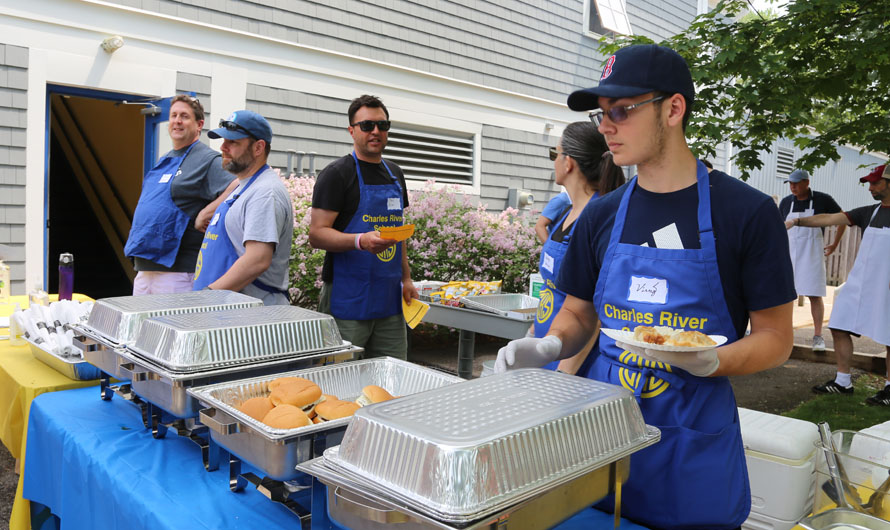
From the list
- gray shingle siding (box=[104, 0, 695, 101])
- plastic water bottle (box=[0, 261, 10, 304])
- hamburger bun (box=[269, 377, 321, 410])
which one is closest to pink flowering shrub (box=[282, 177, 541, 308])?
gray shingle siding (box=[104, 0, 695, 101])

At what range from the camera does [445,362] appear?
6.83 meters

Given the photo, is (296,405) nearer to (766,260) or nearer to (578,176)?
(766,260)

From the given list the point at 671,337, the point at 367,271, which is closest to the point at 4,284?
Answer: the point at 367,271

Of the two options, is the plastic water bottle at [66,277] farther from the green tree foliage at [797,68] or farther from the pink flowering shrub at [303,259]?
the green tree foliage at [797,68]

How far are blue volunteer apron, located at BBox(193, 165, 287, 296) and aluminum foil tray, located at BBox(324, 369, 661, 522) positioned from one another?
1825mm

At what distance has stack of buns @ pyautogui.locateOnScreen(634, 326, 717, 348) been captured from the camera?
4.23ft

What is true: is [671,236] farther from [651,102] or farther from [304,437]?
[304,437]

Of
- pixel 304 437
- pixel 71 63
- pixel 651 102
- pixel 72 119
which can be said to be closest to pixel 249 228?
pixel 304 437

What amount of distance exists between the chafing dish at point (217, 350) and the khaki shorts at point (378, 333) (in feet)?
4.32

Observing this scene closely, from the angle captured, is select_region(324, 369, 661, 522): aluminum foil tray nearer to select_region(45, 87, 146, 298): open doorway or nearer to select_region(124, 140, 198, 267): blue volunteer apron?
select_region(124, 140, 198, 267): blue volunteer apron

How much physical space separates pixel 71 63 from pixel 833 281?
16505 mm

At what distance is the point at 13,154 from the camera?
560cm

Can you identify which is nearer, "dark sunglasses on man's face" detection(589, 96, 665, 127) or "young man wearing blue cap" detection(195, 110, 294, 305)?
"dark sunglasses on man's face" detection(589, 96, 665, 127)

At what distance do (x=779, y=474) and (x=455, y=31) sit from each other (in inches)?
301
